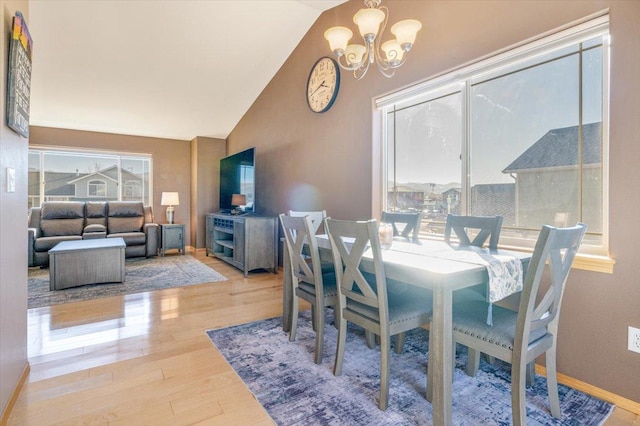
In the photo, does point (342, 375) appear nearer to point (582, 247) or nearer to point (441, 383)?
point (441, 383)

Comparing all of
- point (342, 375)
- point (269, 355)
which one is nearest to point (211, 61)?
point (269, 355)

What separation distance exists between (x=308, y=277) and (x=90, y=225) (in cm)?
500

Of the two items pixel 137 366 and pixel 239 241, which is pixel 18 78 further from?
pixel 239 241

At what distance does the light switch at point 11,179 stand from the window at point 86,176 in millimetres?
5174

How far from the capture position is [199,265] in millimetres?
5172

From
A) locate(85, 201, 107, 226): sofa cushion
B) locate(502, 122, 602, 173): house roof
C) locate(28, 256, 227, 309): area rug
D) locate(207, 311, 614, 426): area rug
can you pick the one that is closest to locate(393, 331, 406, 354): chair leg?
locate(207, 311, 614, 426): area rug

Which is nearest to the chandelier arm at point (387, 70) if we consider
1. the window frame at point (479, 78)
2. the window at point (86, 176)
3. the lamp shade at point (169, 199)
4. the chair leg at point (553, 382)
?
the window frame at point (479, 78)

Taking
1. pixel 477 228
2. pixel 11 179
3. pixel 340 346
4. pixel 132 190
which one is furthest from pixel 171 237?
pixel 477 228

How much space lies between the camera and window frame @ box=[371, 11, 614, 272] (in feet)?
5.90

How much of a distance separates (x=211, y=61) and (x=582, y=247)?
4.50 m

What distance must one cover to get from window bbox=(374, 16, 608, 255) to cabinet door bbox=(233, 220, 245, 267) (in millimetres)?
2434

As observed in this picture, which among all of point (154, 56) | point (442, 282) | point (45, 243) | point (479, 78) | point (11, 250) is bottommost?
point (45, 243)

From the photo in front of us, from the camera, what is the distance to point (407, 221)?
8.87 ft

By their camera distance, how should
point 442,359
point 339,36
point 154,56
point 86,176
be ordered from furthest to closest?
point 86,176, point 154,56, point 339,36, point 442,359
